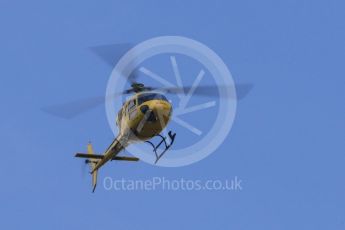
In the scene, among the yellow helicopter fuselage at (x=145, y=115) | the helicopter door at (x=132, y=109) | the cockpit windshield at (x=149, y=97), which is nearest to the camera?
the yellow helicopter fuselage at (x=145, y=115)

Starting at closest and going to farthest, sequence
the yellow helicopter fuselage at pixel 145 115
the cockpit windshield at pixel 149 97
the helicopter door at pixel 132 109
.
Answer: the yellow helicopter fuselage at pixel 145 115
the cockpit windshield at pixel 149 97
the helicopter door at pixel 132 109

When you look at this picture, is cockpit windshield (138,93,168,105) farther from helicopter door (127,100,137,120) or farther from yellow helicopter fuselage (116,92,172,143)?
helicopter door (127,100,137,120)

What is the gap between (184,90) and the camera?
50.9 meters

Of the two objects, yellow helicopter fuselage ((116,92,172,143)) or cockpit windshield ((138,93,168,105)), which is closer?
yellow helicopter fuselage ((116,92,172,143))

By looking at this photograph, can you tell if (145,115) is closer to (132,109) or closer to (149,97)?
(149,97)

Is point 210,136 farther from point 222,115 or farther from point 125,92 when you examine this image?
point 125,92

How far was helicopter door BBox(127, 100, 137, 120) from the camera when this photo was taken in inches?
1992

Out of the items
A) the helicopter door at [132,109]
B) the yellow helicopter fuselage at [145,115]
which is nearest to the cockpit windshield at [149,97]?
the yellow helicopter fuselage at [145,115]

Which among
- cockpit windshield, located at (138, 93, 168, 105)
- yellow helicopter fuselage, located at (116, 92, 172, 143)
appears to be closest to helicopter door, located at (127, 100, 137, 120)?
yellow helicopter fuselage, located at (116, 92, 172, 143)

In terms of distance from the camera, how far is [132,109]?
167 ft

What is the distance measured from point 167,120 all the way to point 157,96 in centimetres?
149

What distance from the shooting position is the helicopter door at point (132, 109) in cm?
5059

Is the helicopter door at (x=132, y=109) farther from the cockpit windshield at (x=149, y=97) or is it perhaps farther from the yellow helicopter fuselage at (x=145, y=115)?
the cockpit windshield at (x=149, y=97)

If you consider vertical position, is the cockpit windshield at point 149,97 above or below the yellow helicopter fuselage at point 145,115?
above
